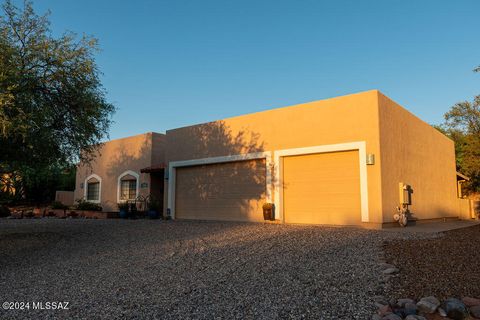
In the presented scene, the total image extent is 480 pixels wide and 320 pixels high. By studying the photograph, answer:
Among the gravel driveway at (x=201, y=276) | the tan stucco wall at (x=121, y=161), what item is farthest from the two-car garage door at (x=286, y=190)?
the tan stucco wall at (x=121, y=161)

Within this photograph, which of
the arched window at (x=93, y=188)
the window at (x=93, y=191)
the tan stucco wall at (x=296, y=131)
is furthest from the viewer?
the window at (x=93, y=191)

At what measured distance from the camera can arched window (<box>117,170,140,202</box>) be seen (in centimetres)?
2159

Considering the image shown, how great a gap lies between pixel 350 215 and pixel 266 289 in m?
7.89

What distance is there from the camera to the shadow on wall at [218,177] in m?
14.9

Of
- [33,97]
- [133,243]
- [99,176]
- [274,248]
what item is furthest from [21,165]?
[99,176]

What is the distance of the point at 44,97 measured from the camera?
9.09 meters

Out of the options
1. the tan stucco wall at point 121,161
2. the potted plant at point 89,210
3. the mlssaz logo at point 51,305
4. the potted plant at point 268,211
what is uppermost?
the tan stucco wall at point 121,161

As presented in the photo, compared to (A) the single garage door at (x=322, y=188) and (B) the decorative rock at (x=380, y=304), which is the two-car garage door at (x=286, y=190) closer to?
(A) the single garage door at (x=322, y=188)

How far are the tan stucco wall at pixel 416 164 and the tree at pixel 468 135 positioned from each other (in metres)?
2.36

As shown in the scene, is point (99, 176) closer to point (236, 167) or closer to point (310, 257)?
point (236, 167)

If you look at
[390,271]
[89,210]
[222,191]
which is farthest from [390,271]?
[89,210]

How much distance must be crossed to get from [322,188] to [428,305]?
8859mm

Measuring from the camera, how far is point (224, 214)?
15695 millimetres

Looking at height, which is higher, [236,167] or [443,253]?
[236,167]
